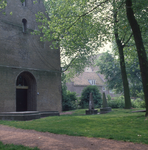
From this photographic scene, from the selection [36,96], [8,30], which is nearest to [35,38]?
[8,30]

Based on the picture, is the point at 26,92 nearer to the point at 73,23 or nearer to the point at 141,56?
the point at 73,23

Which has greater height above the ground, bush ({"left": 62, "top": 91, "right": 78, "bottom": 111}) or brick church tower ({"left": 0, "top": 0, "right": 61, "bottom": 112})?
brick church tower ({"left": 0, "top": 0, "right": 61, "bottom": 112})

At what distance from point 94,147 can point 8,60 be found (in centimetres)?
1605

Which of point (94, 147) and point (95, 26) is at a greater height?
point (95, 26)

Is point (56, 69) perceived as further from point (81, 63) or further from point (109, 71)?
point (109, 71)

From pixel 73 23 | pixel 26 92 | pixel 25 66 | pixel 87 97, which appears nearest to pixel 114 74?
pixel 87 97

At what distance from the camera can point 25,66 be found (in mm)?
21328

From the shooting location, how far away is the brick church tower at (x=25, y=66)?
64.4 ft

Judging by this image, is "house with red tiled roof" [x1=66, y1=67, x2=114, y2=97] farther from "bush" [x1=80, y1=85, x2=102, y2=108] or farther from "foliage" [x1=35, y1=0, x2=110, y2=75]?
"foliage" [x1=35, y1=0, x2=110, y2=75]

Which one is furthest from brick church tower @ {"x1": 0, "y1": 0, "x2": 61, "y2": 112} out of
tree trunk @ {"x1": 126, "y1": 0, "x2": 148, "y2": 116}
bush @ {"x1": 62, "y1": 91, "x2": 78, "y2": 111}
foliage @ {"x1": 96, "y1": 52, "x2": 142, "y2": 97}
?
foliage @ {"x1": 96, "y1": 52, "x2": 142, "y2": 97}

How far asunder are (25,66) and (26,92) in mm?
3374

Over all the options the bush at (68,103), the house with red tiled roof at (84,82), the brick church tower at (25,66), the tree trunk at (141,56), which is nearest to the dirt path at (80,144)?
the tree trunk at (141,56)

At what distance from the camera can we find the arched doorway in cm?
2211

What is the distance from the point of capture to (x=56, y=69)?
24812 millimetres
